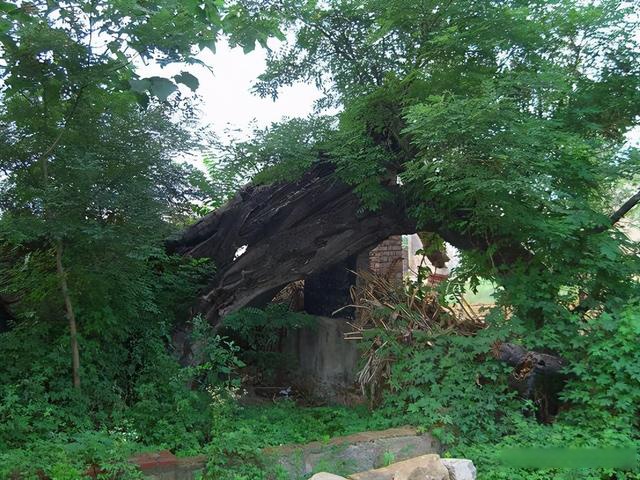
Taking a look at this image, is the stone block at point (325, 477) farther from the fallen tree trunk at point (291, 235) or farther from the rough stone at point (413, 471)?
the fallen tree trunk at point (291, 235)

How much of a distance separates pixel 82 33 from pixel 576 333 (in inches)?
220

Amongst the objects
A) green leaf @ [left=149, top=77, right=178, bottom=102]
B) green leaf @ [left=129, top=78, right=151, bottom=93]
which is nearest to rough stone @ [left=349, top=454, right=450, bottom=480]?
green leaf @ [left=149, top=77, right=178, bottom=102]

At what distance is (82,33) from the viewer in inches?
212

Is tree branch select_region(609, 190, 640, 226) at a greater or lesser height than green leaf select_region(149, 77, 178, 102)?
lesser

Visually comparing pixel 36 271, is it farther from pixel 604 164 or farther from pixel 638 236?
pixel 638 236

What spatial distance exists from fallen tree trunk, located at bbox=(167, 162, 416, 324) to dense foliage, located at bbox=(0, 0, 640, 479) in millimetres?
679

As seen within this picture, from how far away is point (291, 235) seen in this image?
7965mm

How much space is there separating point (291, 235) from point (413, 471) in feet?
13.5

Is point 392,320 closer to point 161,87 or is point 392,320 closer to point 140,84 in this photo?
point 161,87

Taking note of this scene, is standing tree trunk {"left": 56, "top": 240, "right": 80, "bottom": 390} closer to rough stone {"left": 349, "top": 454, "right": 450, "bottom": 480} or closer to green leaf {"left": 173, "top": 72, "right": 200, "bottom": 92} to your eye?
green leaf {"left": 173, "top": 72, "right": 200, "bottom": 92}

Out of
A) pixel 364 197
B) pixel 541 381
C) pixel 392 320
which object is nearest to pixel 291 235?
pixel 364 197

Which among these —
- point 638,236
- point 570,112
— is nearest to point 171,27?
point 570,112

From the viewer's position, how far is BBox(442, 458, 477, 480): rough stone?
4.65 meters

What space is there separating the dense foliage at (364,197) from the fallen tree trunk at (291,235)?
0.68 m
